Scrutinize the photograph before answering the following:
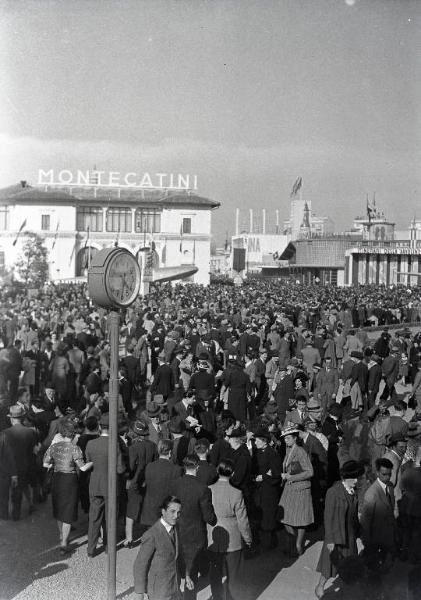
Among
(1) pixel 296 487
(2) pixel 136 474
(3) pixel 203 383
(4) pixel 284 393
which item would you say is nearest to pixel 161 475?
(2) pixel 136 474

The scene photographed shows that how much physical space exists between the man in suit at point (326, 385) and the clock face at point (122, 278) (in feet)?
22.7

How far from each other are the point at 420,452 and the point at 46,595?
4.17m

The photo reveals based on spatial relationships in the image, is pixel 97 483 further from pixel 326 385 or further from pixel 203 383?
pixel 326 385

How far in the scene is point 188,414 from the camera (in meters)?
9.62

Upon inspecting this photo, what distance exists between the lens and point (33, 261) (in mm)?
55344

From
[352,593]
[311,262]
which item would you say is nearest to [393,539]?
[352,593]

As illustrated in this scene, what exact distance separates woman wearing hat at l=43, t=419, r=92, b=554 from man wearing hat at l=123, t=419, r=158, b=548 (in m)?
0.55

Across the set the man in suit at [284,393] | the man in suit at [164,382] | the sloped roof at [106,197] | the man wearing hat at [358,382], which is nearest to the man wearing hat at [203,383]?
the man in suit at [164,382]

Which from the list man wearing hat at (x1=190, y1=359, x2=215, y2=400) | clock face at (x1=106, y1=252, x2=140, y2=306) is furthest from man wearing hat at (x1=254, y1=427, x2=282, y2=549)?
man wearing hat at (x1=190, y1=359, x2=215, y2=400)

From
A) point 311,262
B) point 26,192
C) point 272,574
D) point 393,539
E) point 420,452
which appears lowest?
point 272,574

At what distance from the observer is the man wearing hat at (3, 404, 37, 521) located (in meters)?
7.93

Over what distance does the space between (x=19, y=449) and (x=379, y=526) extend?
13.8 feet

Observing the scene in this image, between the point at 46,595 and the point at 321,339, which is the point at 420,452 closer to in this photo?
the point at 46,595

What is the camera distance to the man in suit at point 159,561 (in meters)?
5.19
